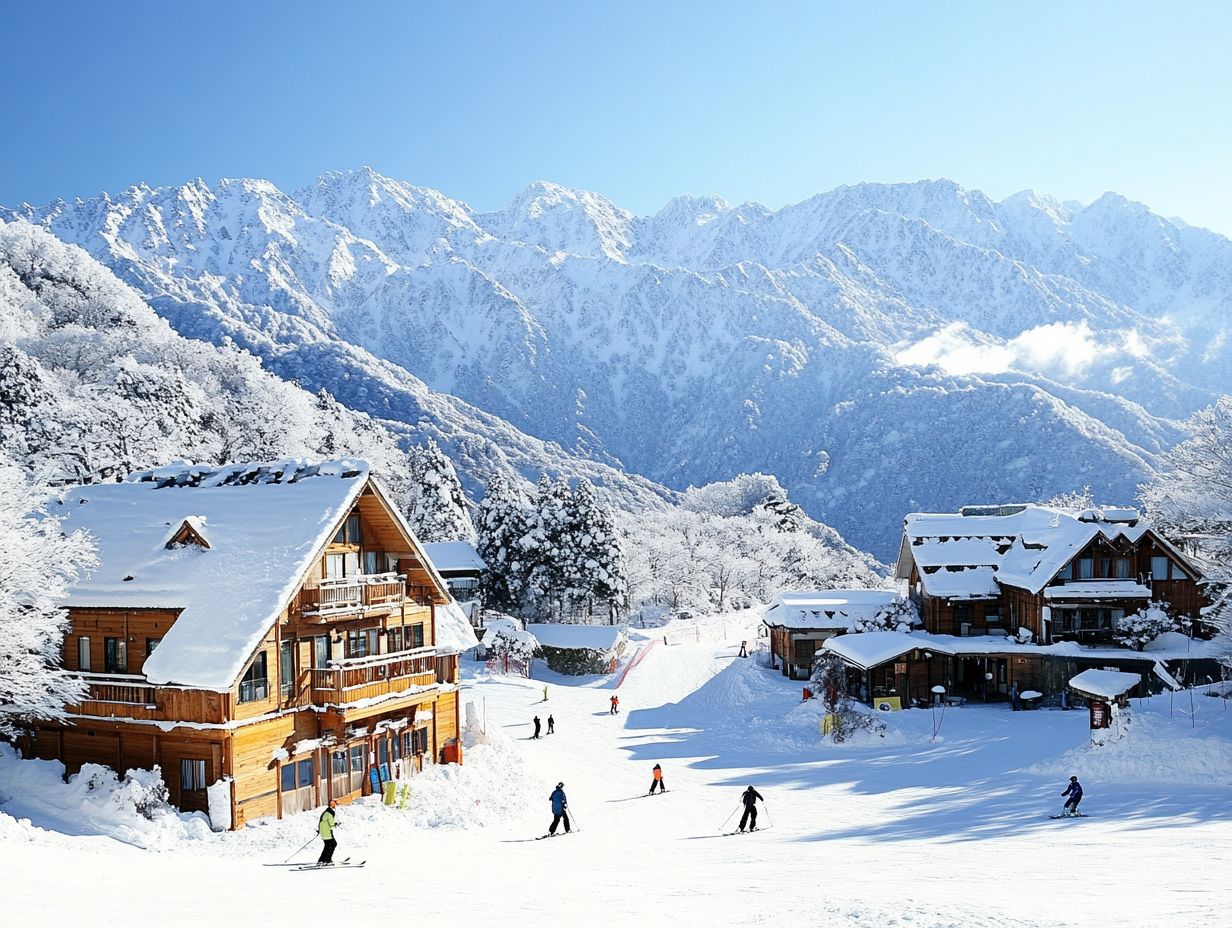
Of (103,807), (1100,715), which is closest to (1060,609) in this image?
(1100,715)

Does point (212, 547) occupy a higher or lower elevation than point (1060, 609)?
higher

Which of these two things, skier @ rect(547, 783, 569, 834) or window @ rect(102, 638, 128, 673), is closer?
skier @ rect(547, 783, 569, 834)

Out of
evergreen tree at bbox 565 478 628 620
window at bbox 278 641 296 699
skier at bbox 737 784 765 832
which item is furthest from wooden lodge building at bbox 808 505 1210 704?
window at bbox 278 641 296 699

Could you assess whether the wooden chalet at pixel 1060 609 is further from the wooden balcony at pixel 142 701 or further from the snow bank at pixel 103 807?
the snow bank at pixel 103 807

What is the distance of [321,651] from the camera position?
28328 millimetres

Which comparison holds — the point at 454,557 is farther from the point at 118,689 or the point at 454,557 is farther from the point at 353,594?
the point at 118,689

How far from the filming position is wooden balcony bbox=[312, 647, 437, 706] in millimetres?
27047

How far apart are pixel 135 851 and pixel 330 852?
14.4ft

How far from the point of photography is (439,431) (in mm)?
198750

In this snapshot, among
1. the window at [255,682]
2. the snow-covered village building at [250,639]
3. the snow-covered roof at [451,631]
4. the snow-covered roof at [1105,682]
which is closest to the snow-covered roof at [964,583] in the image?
the snow-covered roof at [1105,682]

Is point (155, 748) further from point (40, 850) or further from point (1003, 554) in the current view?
point (1003, 554)

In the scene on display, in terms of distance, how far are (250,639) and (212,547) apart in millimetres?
4311

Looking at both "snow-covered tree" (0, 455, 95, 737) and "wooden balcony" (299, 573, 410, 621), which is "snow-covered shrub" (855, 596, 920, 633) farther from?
"snow-covered tree" (0, 455, 95, 737)

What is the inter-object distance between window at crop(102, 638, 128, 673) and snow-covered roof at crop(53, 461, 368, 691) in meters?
1.10
